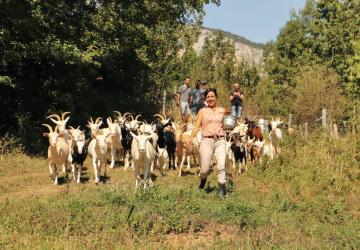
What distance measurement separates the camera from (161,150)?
14.1 meters

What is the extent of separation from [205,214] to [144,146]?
362 centimetres

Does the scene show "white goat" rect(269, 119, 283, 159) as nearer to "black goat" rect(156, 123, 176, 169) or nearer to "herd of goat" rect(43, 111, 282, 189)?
"herd of goat" rect(43, 111, 282, 189)

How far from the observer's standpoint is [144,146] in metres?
11.6

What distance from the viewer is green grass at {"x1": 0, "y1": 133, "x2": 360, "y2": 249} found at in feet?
23.0

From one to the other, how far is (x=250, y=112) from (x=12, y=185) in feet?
62.8

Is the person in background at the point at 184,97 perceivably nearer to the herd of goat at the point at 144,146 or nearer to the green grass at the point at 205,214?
the herd of goat at the point at 144,146

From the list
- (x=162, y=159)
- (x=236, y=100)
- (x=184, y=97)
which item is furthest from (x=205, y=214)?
(x=184, y=97)

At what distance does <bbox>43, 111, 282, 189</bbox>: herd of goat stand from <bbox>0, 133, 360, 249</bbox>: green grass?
0.94 meters

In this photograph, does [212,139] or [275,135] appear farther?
[275,135]

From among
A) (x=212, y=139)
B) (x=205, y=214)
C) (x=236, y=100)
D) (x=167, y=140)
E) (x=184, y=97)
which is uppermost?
(x=184, y=97)

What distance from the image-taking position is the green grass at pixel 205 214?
276 inches

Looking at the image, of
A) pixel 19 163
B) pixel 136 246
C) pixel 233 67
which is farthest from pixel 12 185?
pixel 233 67

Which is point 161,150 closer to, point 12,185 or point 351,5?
point 12,185

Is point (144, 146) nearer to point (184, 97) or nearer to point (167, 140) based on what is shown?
point (167, 140)
